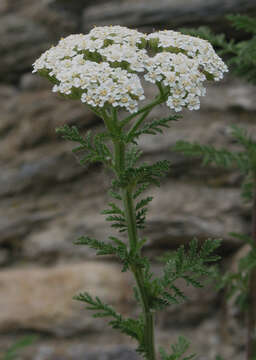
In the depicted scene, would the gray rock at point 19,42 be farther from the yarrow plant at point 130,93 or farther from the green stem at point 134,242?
the green stem at point 134,242

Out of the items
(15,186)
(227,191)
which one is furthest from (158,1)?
(15,186)

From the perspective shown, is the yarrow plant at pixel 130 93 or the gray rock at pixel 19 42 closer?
the yarrow plant at pixel 130 93

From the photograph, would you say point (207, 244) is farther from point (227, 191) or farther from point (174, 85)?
point (227, 191)

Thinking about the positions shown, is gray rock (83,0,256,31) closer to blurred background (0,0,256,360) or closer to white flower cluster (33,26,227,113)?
blurred background (0,0,256,360)

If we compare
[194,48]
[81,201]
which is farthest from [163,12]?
[194,48]

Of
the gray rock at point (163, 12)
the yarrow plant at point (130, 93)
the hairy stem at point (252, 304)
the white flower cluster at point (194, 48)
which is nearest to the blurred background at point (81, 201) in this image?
the gray rock at point (163, 12)

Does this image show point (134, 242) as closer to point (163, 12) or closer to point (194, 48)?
point (194, 48)
